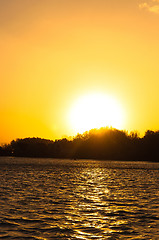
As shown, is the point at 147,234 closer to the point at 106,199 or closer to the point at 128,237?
the point at 128,237

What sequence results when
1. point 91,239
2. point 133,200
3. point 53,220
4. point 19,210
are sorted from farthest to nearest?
point 133,200
point 19,210
point 53,220
point 91,239

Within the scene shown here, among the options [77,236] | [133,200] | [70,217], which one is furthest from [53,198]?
[77,236]

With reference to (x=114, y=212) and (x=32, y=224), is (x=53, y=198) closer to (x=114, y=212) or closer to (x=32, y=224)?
(x=114, y=212)

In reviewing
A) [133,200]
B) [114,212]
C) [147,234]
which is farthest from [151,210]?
[147,234]

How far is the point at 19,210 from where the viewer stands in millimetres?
30500

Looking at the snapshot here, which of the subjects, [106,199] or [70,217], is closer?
[70,217]

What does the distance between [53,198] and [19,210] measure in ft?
32.2

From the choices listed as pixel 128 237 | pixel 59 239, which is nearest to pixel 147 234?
pixel 128 237

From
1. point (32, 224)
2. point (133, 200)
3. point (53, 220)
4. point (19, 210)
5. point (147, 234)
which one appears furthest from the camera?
point (133, 200)

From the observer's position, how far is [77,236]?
71.7 feet

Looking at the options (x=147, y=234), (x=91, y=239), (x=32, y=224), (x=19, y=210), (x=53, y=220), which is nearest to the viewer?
(x=91, y=239)

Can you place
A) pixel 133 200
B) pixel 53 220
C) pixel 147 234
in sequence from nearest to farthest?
pixel 147 234
pixel 53 220
pixel 133 200

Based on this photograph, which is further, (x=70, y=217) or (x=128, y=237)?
(x=70, y=217)

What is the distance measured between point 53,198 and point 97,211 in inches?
386
